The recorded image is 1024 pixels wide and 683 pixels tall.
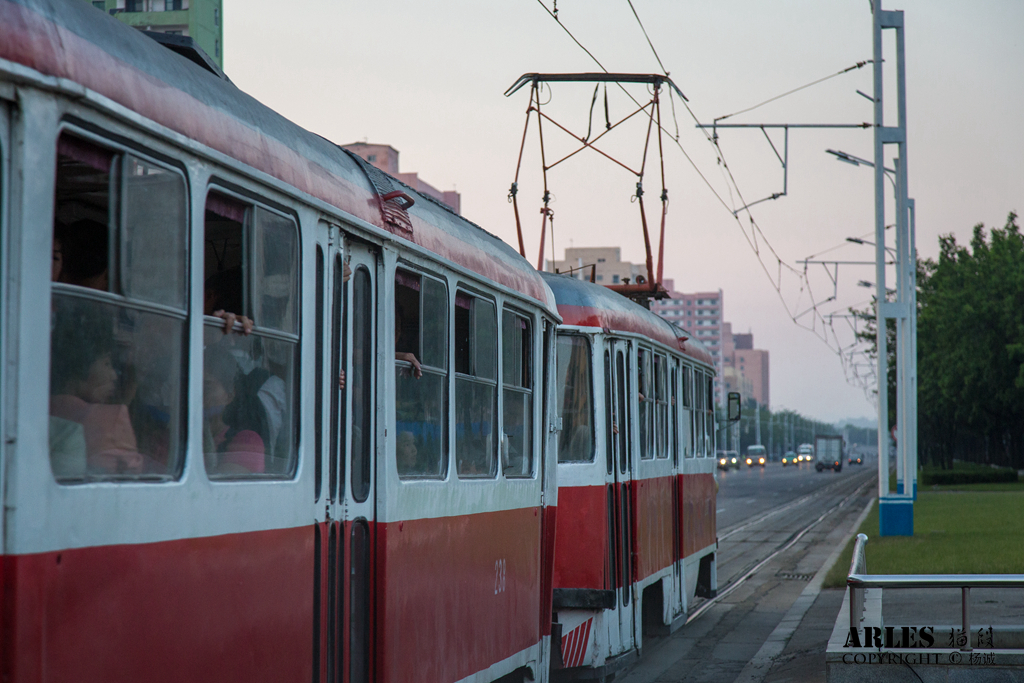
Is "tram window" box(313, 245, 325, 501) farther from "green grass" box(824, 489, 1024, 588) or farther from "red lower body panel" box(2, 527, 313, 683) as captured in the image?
"green grass" box(824, 489, 1024, 588)

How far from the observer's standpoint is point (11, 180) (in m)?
2.67

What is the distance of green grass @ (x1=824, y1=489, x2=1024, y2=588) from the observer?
589 inches

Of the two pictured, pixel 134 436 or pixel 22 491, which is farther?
pixel 134 436

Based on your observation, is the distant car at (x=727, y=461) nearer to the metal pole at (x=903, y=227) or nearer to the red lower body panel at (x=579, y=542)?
the metal pole at (x=903, y=227)

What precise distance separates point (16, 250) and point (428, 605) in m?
2.82

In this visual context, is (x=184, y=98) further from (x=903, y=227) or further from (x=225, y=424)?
(x=903, y=227)

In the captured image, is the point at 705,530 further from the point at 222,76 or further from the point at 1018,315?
the point at 1018,315

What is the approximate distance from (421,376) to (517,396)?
1.60m

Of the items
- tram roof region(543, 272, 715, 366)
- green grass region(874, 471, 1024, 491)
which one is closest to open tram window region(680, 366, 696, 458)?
tram roof region(543, 272, 715, 366)

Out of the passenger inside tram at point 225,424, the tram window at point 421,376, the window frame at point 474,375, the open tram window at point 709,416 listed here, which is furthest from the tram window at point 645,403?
the passenger inside tram at point 225,424

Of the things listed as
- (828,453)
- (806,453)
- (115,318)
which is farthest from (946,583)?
(806,453)

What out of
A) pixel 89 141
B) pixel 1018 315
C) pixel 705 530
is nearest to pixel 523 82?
pixel 705 530

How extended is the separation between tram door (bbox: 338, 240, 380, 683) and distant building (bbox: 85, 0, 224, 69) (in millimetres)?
1095

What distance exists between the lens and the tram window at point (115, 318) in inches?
112
